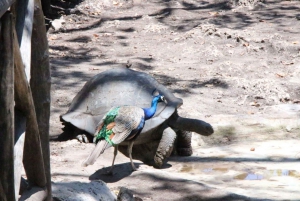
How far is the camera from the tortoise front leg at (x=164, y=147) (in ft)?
21.9

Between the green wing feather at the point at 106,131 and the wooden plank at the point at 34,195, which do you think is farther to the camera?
the green wing feather at the point at 106,131

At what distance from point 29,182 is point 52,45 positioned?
8.55 meters

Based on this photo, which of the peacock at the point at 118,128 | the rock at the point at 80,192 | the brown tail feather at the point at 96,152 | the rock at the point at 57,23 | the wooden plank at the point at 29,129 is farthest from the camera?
the rock at the point at 57,23

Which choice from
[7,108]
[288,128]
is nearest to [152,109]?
[288,128]

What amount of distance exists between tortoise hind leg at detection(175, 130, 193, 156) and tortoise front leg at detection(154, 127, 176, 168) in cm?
23

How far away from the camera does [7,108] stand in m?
2.21

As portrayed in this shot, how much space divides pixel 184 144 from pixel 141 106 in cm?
62

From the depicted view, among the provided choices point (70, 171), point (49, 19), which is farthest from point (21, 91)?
point (49, 19)

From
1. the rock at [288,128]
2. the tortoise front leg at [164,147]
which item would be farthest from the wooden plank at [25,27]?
the rock at [288,128]

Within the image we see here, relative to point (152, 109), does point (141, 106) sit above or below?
below

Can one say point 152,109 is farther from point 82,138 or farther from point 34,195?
point 34,195

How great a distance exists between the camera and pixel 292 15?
12586 mm

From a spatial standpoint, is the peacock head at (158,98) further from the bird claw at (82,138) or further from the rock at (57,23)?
the rock at (57,23)

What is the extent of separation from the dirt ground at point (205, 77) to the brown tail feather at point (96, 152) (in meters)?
0.19
